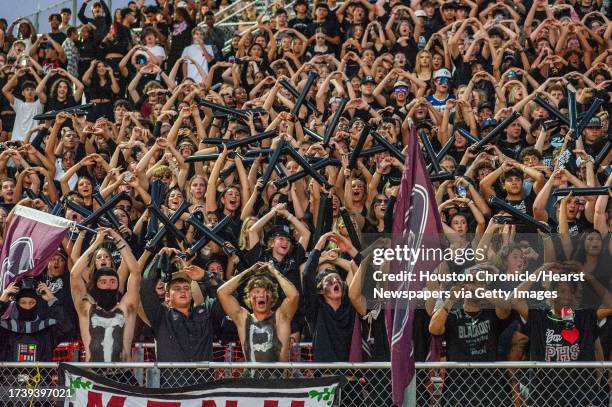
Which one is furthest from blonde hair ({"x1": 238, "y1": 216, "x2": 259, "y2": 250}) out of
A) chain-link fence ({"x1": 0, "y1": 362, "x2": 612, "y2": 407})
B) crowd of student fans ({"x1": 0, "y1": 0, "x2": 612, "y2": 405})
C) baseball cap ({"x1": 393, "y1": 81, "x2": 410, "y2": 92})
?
baseball cap ({"x1": 393, "y1": 81, "x2": 410, "y2": 92})

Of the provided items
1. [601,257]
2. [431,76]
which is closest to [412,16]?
[431,76]

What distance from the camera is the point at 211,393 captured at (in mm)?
9383

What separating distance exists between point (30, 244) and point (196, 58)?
8.20 meters

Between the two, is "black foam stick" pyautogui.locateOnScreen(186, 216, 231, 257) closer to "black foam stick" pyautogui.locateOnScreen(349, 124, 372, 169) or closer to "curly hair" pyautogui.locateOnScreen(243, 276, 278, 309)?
"curly hair" pyautogui.locateOnScreen(243, 276, 278, 309)

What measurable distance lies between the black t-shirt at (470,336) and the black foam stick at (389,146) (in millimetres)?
3118

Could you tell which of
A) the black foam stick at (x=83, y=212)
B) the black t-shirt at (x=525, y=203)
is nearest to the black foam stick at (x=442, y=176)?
the black t-shirt at (x=525, y=203)

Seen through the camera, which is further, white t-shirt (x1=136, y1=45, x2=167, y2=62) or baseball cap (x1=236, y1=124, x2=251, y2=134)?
white t-shirt (x1=136, y1=45, x2=167, y2=62)

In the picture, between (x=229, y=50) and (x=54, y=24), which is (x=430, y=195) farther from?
(x=54, y=24)

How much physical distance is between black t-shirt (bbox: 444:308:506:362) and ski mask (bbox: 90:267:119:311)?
2783mm

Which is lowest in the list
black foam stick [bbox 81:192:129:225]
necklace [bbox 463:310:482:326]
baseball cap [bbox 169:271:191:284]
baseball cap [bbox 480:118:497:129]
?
necklace [bbox 463:310:482:326]

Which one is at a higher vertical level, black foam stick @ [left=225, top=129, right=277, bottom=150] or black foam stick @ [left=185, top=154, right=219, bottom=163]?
black foam stick @ [left=225, top=129, right=277, bottom=150]

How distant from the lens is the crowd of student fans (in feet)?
35.1

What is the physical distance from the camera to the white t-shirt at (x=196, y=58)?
1862 cm

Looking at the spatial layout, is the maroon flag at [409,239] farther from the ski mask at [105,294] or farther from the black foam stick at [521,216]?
the ski mask at [105,294]
